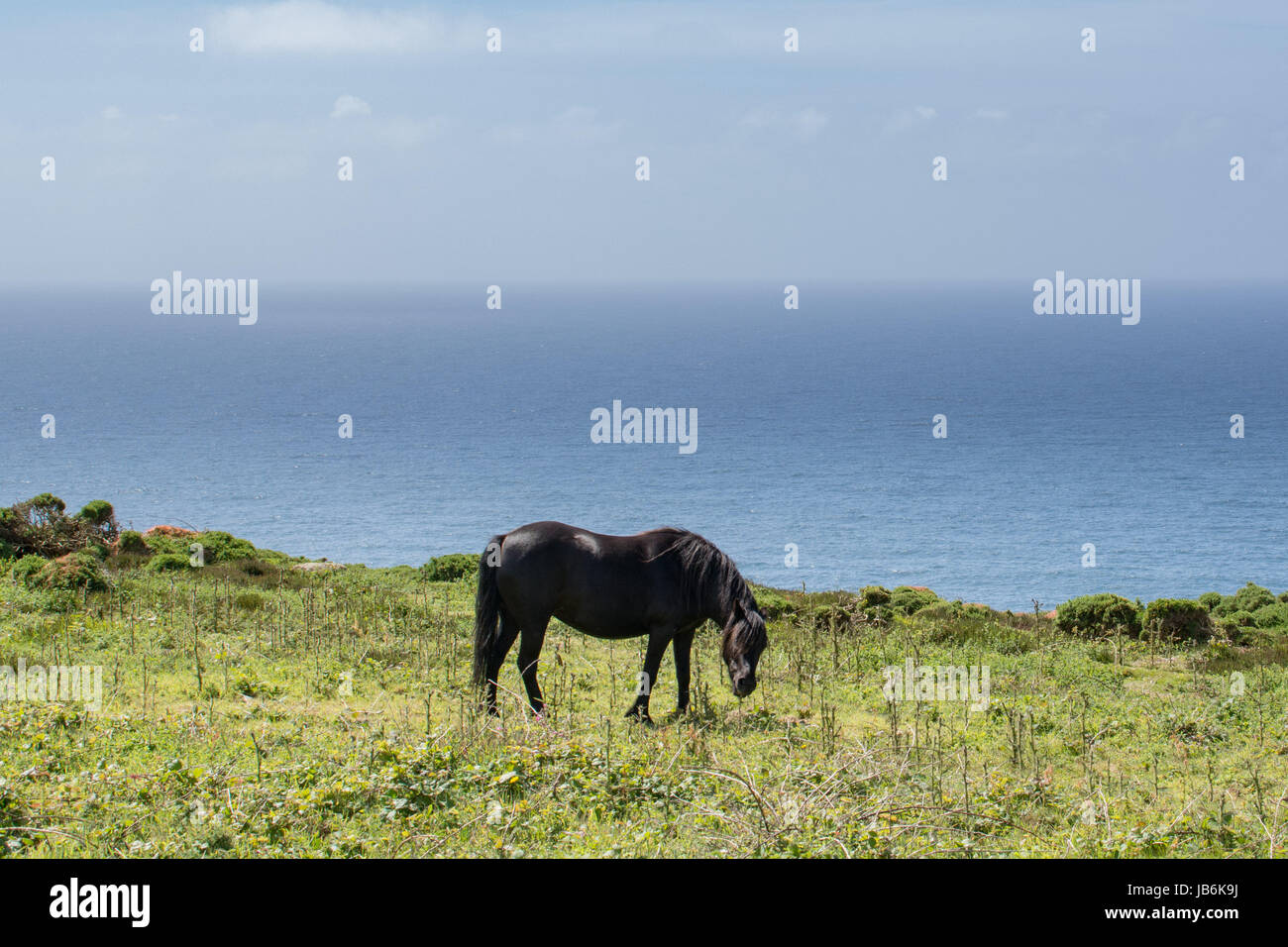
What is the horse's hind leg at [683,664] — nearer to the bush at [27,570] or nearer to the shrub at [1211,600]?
the bush at [27,570]

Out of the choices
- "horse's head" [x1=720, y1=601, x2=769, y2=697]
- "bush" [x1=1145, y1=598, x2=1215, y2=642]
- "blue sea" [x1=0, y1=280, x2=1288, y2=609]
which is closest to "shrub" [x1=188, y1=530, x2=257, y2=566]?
"horse's head" [x1=720, y1=601, x2=769, y2=697]

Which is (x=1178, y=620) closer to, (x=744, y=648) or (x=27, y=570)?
(x=744, y=648)

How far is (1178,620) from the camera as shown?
22.0m

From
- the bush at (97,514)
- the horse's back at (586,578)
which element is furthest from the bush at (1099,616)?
the bush at (97,514)

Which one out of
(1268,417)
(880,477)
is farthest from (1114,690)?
(1268,417)

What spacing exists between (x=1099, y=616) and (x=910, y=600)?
4.77 metres

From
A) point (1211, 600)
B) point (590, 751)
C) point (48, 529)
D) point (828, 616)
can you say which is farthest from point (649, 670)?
point (1211, 600)

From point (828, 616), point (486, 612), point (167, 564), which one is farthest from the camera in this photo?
point (167, 564)

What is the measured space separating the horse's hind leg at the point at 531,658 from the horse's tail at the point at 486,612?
39 cm

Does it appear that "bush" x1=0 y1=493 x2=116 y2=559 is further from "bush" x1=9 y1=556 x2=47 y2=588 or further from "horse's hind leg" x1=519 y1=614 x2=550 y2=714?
"horse's hind leg" x1=519 y1=614 x2=550 y2=714

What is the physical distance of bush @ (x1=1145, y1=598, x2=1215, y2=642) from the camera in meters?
21.6

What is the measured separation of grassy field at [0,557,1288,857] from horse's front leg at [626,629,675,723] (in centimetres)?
31
